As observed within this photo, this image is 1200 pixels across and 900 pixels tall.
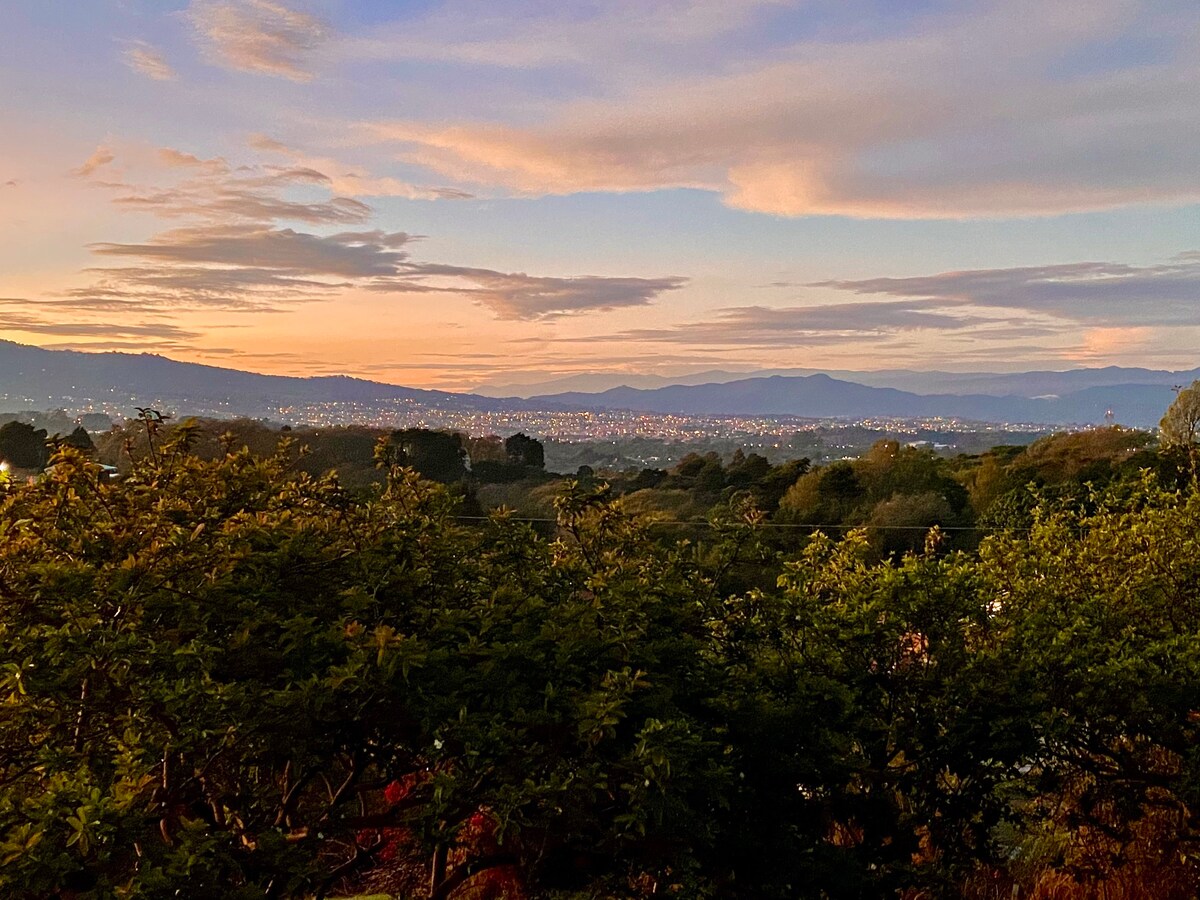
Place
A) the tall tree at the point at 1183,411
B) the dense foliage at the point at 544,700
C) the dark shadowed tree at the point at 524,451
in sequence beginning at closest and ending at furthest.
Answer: the dense foliage at the point at 544,700, the tall tree at the point at 1183,411, the dark shadowed tree at the point at 524,451

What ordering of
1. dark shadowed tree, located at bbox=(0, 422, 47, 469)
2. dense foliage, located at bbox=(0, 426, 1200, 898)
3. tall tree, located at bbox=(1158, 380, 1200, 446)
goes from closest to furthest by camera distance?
dense foliage, located at bbox=(0, 426, 1200, 898) < dark shadowed tree, located at bbox=(0, 422, 47, 469) < tall tree, located at bbox=(1158, 380, 1200, 446)

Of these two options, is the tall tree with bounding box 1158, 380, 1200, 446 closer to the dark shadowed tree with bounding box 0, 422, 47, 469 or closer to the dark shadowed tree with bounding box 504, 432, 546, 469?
the dark shadowed tree with bounding box 504, 432, 546, 469

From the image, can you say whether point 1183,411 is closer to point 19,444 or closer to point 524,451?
point 524,451

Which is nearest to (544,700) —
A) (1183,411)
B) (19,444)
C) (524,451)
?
(19,444)

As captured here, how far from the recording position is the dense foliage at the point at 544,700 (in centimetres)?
352

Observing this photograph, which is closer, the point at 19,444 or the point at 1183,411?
the point at 19,444

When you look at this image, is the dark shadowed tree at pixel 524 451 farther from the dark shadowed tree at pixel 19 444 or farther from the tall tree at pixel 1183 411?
the tall tree at pixel 1183 411

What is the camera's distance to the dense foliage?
138 inches

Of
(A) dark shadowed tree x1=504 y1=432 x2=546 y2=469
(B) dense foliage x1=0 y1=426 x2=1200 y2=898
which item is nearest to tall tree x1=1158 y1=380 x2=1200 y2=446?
(A) dark shadowed tree x1=504 y1=432 x2=546 y2=469

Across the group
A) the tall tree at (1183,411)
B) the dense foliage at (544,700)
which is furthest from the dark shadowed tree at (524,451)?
the dense foliage at (544,700)

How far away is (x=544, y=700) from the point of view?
3.98 m

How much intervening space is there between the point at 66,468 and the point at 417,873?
3.48 metres

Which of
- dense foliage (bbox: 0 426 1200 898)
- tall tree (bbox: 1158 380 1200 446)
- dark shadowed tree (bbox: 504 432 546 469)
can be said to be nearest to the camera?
dense foliage (bbox: 0 426 1200 898)

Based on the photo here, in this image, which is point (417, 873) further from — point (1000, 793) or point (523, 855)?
point (1000, 793)
